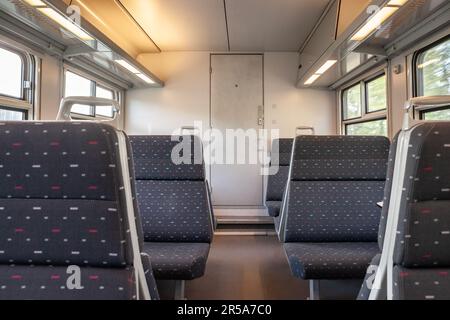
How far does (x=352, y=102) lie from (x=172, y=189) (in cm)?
296

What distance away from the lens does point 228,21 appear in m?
3.32

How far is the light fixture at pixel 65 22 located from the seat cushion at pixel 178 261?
1.65 metres

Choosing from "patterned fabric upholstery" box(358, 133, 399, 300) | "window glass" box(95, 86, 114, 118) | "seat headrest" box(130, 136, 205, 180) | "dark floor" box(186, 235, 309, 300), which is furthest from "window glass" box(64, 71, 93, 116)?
"patterned fabric upholstery" box(358, 133, 399, 300)

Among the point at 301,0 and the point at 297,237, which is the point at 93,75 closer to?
the point at 301,0

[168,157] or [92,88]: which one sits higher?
[92,88]

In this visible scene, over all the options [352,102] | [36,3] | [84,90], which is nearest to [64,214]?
[36,3]

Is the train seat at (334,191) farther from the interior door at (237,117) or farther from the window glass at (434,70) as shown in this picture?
the interior door at (237,117)

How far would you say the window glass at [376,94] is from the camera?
309 cm

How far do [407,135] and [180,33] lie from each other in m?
3.36

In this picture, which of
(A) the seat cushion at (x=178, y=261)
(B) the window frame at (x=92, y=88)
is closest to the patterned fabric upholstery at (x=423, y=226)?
(A) the seat cushion at (x=178, y=261)

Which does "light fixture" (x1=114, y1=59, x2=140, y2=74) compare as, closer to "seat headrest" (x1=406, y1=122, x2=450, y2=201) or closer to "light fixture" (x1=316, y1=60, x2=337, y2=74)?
"light fixture" (x1=316, y1=60, x2=337, y2=74)

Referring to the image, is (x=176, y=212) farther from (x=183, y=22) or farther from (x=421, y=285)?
(x=183, y=22)

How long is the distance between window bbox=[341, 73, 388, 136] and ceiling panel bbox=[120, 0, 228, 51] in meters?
1.81
